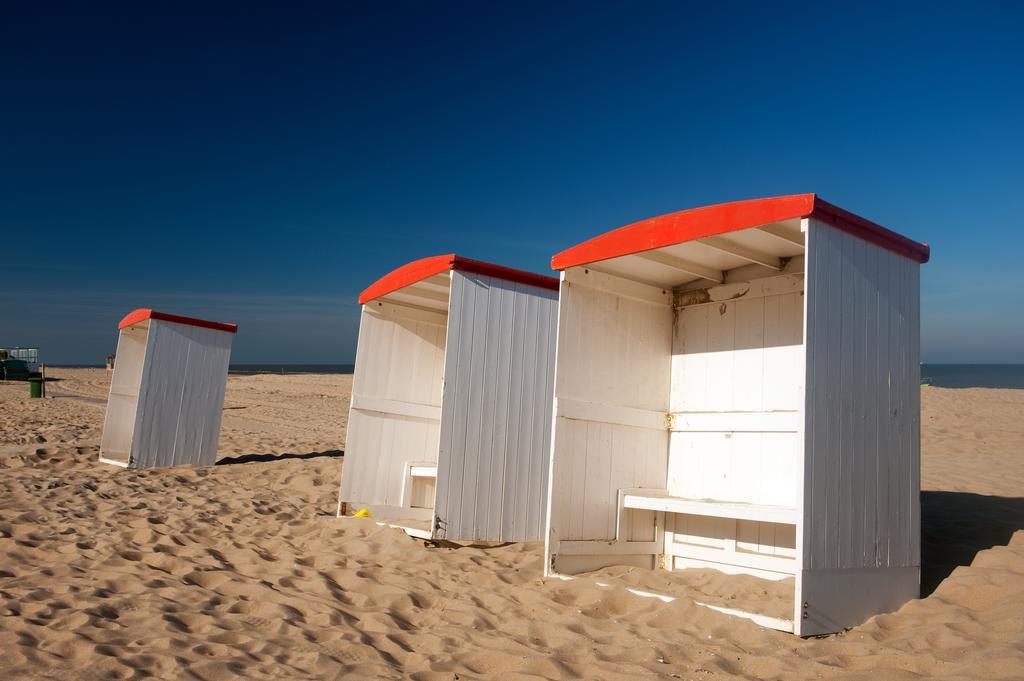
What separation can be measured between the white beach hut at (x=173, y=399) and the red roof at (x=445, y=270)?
15.6ft

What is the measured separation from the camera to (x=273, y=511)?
26.1 ft

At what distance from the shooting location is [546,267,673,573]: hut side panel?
556 cm

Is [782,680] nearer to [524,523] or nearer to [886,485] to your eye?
[886,485]

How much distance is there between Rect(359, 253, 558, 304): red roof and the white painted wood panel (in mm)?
3300

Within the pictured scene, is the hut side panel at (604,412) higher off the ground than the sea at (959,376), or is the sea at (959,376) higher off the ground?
the sea at (959,376)

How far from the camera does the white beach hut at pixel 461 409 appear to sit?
6695 millimetres

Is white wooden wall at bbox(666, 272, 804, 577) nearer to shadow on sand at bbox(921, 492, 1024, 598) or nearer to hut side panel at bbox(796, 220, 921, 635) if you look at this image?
hut side panel at bbox(796, 220, 921, 635)

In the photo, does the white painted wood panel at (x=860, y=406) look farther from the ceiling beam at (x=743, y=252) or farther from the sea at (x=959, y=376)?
the sea at (x=959, y=376)

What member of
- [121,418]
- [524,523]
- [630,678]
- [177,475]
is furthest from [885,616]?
[121,418]

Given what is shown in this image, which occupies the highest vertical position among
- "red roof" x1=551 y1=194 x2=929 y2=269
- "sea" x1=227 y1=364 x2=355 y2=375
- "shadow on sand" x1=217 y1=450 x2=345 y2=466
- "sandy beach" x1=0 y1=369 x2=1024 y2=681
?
"sea" x1=227 y1=364 x2=355 y2=375

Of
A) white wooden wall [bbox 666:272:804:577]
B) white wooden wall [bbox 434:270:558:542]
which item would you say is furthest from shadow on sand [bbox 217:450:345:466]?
white wooden wall [bbox 666:272:804:577]

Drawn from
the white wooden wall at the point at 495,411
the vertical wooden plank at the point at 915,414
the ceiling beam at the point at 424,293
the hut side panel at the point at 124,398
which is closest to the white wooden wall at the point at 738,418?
the vertical wooden plank at the point at 915,414

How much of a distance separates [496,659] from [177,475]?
7756 millimetres

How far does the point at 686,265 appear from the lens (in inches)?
234
